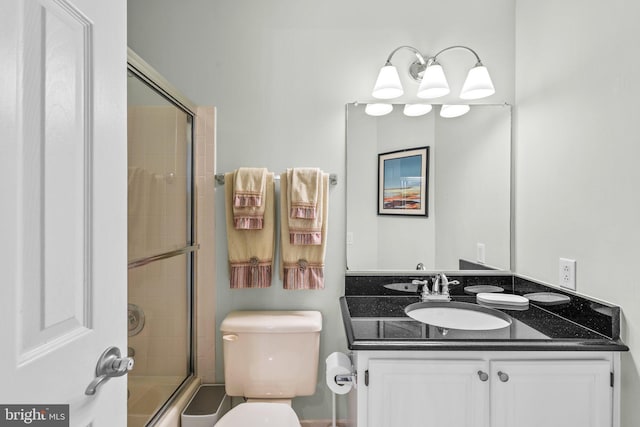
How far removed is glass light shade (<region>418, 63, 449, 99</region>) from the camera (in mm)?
1731

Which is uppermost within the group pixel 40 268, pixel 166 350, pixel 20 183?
pixel 20 183

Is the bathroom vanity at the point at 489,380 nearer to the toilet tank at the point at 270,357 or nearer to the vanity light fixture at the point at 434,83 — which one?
the toilet tank at the point at 270,357

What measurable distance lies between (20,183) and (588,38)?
173 centimetres

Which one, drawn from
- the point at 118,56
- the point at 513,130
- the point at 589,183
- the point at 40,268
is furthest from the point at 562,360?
the point at 118,56

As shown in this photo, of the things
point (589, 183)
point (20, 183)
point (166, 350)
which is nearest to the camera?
point (20, 183)

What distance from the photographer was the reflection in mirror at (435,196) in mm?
1829

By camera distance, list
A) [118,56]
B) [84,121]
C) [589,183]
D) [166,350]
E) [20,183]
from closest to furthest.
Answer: [20,183] → [84,121] → [118,56] → [589,183] → [166,350]

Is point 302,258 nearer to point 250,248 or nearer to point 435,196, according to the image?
point 250,248

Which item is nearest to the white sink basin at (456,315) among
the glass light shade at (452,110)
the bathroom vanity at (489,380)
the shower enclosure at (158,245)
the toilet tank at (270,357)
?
the bathroom vanity at (489,380)

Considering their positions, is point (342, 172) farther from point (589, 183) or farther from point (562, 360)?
point (562, 360)

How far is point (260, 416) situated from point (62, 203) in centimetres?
115

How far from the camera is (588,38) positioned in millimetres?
1341

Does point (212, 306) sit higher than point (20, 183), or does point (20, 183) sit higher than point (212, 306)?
point (20, 183)

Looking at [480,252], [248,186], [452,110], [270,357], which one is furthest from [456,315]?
[248,186]
